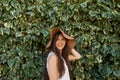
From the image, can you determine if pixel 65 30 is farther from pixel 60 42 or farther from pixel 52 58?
pixel 52 58

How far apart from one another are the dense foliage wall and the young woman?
0.72m

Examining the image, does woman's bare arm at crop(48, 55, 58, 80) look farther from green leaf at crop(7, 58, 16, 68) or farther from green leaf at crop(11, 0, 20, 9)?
green leaf at crop(11, 0, 20, 9)

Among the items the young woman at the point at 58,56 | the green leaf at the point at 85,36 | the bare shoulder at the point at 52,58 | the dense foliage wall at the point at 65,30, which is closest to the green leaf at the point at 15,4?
the dense foliage wall at the point at 65,30

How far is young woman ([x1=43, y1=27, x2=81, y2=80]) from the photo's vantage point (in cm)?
295

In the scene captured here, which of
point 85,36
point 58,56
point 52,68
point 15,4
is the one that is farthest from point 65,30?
point 52,68

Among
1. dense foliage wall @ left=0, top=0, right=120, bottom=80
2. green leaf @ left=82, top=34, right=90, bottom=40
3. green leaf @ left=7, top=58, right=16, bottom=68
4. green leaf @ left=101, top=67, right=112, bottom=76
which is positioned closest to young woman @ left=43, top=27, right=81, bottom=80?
green leaf @ left=82, top=34, right=90, bottom=40

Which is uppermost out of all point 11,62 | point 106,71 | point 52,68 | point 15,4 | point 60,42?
point 15,4

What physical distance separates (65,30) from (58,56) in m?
1.00

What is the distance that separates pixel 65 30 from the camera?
13.0 ft

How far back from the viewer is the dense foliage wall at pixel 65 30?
3.96 metres

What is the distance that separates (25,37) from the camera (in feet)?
13.1

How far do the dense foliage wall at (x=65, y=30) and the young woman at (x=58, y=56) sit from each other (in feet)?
2.35

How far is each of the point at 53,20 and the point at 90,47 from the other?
0.59m

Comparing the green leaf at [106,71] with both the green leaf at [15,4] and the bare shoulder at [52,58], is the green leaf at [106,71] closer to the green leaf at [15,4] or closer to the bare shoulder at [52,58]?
the bare shoulder at [52,58]
